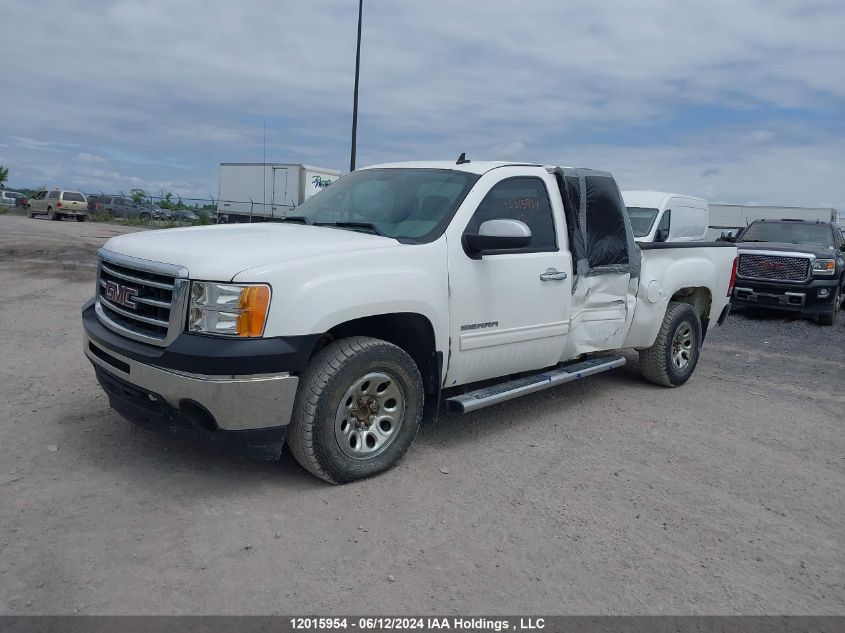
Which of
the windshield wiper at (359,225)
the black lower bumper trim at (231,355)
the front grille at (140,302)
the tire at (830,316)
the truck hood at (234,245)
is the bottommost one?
the tire at (830,316)

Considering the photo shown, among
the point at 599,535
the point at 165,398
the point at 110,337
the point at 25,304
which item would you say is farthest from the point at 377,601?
the point at 25,304

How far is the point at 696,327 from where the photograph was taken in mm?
6891

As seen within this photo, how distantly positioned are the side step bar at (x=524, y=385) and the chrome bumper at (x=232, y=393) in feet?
4.08

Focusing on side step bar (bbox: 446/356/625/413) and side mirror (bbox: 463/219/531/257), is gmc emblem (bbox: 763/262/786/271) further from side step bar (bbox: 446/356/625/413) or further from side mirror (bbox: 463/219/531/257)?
side mirror (bbox: 463/219/531/257)

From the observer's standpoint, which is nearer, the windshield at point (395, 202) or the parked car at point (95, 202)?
the windshield at point (395, 202)

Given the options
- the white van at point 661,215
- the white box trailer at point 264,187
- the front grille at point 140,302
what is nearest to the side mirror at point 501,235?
the front grille at point 140,302

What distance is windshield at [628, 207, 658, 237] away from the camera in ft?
39.8

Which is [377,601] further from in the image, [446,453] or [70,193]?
[70,193]

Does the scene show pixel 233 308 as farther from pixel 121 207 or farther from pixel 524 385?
pixel 121 207

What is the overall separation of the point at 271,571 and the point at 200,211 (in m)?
42.6

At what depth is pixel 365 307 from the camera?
3.93 metres

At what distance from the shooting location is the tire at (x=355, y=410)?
3799 millimetres

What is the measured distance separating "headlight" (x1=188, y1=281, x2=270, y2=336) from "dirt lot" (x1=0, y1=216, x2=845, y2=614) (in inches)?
37.9

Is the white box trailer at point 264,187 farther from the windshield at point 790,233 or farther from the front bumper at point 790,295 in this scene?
the front bumper at point 790,295
